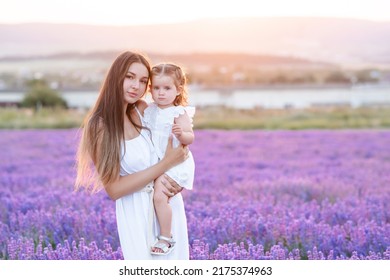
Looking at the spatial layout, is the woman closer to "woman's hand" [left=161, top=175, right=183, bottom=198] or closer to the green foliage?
"woman's hand" [left=161, top=175, right=183, bottom=198]

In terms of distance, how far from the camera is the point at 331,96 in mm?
17391

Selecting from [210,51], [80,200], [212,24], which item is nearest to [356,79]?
[210,51]

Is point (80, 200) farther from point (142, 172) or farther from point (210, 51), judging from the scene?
point (210, 51)

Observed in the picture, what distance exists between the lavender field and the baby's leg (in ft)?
1.06

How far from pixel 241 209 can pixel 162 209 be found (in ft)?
4.70

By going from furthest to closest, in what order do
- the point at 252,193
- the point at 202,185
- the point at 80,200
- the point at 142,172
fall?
the point at 202,185, the point at 252,193, the point at 80,200, the point at 142,172

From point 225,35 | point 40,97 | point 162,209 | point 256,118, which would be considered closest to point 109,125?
point 162,209

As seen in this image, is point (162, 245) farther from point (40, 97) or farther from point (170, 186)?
point (40, 97)

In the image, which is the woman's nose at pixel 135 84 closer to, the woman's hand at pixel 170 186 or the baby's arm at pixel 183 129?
the baby's arm at pixel 183 129

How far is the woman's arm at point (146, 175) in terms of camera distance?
270 centimetres

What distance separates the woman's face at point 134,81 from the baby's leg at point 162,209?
0.34 meters

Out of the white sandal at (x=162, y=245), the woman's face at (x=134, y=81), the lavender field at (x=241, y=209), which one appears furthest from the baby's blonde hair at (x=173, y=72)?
the lavender field at (x=241, y=209)

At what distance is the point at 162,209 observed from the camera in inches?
107

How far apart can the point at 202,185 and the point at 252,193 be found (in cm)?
60
